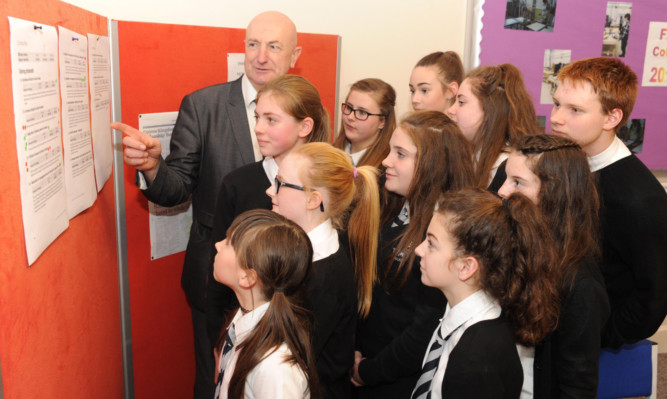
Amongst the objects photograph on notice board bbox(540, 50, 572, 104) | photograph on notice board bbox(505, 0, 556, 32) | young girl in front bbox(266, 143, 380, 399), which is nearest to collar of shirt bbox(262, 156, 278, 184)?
young girl in front bbox(266, 143, 380, 399)

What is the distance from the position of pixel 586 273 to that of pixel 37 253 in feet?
A: 4.40

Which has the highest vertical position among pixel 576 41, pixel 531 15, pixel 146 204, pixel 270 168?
pixel 531 15

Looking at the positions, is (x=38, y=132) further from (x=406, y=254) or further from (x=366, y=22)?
(x=366, y=22)

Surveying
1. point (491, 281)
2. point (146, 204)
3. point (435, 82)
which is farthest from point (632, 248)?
point (146, 204)

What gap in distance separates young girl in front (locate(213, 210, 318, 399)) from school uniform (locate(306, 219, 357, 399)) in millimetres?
116

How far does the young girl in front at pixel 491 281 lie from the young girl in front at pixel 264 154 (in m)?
0.74

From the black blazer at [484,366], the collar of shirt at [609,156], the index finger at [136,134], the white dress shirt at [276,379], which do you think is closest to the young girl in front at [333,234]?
the white dress shirt at [276,379]

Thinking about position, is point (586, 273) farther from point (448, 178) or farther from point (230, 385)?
point (230, 385)

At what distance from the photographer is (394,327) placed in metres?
1.87

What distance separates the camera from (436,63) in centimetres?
263

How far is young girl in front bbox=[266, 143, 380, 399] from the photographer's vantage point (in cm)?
162

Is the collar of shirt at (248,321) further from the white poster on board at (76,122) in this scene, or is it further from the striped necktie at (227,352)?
the white poster on board at (76,122)

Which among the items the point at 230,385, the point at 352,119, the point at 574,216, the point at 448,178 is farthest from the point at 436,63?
the point at 230,385

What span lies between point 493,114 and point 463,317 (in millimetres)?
1060
